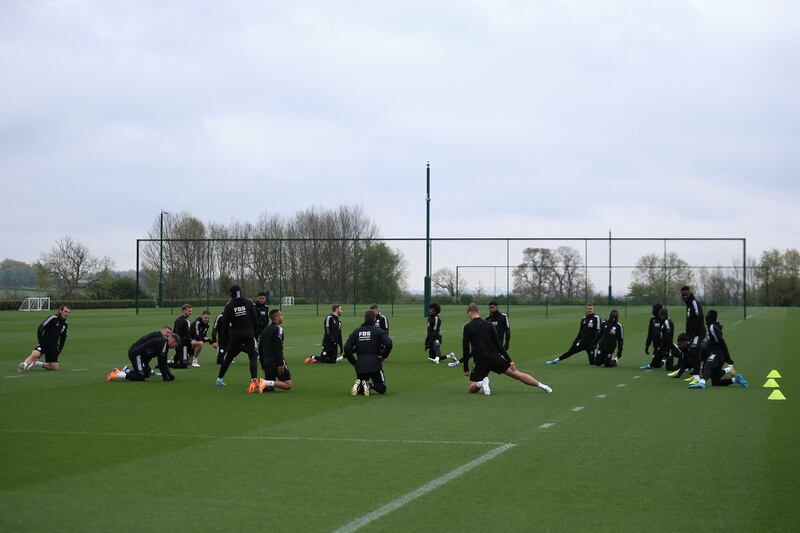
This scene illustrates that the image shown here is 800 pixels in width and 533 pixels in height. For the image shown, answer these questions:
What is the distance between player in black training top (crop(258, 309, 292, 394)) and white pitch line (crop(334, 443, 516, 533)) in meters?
6.74

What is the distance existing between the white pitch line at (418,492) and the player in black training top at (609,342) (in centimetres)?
1235

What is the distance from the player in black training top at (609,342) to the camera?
22188 mm

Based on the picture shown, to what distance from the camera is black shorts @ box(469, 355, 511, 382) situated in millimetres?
15453

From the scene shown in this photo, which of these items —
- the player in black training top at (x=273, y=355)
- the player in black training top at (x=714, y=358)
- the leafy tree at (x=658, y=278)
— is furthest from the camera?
the leafy tree at (x=658, y=278)

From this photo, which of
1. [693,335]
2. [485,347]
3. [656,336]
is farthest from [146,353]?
[656,336]

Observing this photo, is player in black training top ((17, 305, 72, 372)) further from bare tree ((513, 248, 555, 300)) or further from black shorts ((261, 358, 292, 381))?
bare tree ((513, 248, 555, 300))

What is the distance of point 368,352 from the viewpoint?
16.0 m

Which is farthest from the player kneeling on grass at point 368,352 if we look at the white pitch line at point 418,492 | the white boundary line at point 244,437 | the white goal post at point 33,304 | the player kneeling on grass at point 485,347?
the white goal post at point 33,304

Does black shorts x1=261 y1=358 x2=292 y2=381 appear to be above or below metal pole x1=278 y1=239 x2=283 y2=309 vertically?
below

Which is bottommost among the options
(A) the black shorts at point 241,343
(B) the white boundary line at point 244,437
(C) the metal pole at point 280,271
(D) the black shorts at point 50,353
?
(B) the white boundary line at point 244,437

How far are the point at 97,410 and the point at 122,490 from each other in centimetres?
599

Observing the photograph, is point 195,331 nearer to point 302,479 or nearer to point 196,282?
point 302,479

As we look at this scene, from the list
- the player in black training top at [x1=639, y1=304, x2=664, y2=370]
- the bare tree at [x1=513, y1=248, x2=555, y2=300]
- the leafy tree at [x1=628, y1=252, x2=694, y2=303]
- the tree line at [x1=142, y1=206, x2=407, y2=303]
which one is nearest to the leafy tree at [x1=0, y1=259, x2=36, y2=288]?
the tree line at [x1=142, y1=206, x2=407, y2=303]

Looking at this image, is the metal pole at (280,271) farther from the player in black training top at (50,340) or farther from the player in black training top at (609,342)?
the player in black training top at (609,342)
